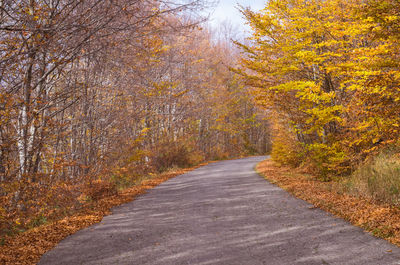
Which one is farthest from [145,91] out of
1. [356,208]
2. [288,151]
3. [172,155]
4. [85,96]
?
[356,208]

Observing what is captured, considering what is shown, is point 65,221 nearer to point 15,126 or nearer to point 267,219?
point 15,126

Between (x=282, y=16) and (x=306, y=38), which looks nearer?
(x=306, y=38)

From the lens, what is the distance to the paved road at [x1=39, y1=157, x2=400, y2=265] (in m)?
5.05

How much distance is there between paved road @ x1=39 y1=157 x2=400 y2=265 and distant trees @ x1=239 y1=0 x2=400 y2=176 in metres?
3.13

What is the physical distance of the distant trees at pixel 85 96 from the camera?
6.85 meters

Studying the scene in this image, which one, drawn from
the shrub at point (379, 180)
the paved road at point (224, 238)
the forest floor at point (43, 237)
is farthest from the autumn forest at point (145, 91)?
the paved road at point (224, 238)

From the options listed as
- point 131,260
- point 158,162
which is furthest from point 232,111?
point 131,260

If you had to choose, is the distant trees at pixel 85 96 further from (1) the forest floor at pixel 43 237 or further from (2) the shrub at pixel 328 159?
(2) the shrub at pixel 328 159

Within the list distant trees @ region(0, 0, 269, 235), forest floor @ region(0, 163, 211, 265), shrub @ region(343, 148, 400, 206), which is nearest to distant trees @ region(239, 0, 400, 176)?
shrub @ region(343, 148, 400, 206)

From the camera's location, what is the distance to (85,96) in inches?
461

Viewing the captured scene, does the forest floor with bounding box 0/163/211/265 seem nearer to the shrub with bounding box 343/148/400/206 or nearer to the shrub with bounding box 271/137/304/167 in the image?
the shrub with bounding box 343/148/400/206

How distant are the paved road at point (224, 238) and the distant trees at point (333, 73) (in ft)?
10.3

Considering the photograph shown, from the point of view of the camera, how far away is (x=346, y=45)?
39.6 ft

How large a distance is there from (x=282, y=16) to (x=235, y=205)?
7993mm
